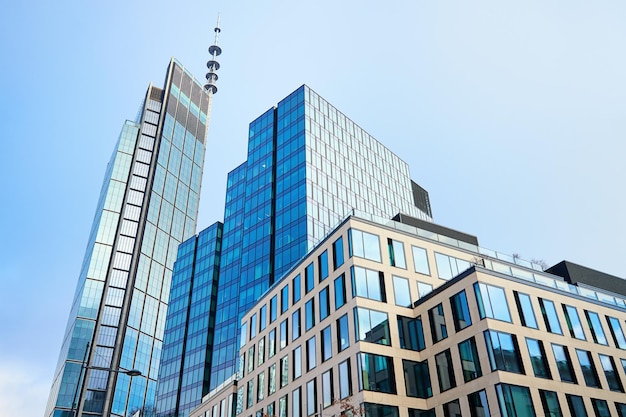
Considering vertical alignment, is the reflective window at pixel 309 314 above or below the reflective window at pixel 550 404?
above

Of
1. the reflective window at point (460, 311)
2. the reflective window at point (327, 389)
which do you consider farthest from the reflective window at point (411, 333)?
the reflective window at point (327, 389)

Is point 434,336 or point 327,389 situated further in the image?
point 327,389

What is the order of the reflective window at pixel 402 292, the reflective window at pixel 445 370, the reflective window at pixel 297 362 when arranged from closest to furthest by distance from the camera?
the reflective window at pixel 445 370
the reflective window at pixel 402 292
the reflective window at pixel 297 362

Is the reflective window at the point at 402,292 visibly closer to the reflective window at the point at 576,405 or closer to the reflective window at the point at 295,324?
the reflective window at the point at 295,324

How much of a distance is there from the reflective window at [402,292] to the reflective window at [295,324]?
11.3 meters

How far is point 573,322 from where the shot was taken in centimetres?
4534

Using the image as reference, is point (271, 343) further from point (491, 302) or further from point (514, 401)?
point (514, 401)

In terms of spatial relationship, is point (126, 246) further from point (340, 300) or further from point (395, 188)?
point (340, 300)

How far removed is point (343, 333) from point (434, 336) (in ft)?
24.1

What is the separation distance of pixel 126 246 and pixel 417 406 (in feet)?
488

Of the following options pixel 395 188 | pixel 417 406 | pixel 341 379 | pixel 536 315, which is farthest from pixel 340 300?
pixel 395 188

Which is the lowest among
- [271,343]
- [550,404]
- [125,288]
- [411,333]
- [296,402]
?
[550,404]

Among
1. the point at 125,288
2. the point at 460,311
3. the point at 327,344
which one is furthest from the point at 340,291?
the point at 125,288

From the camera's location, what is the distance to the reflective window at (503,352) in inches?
1511
